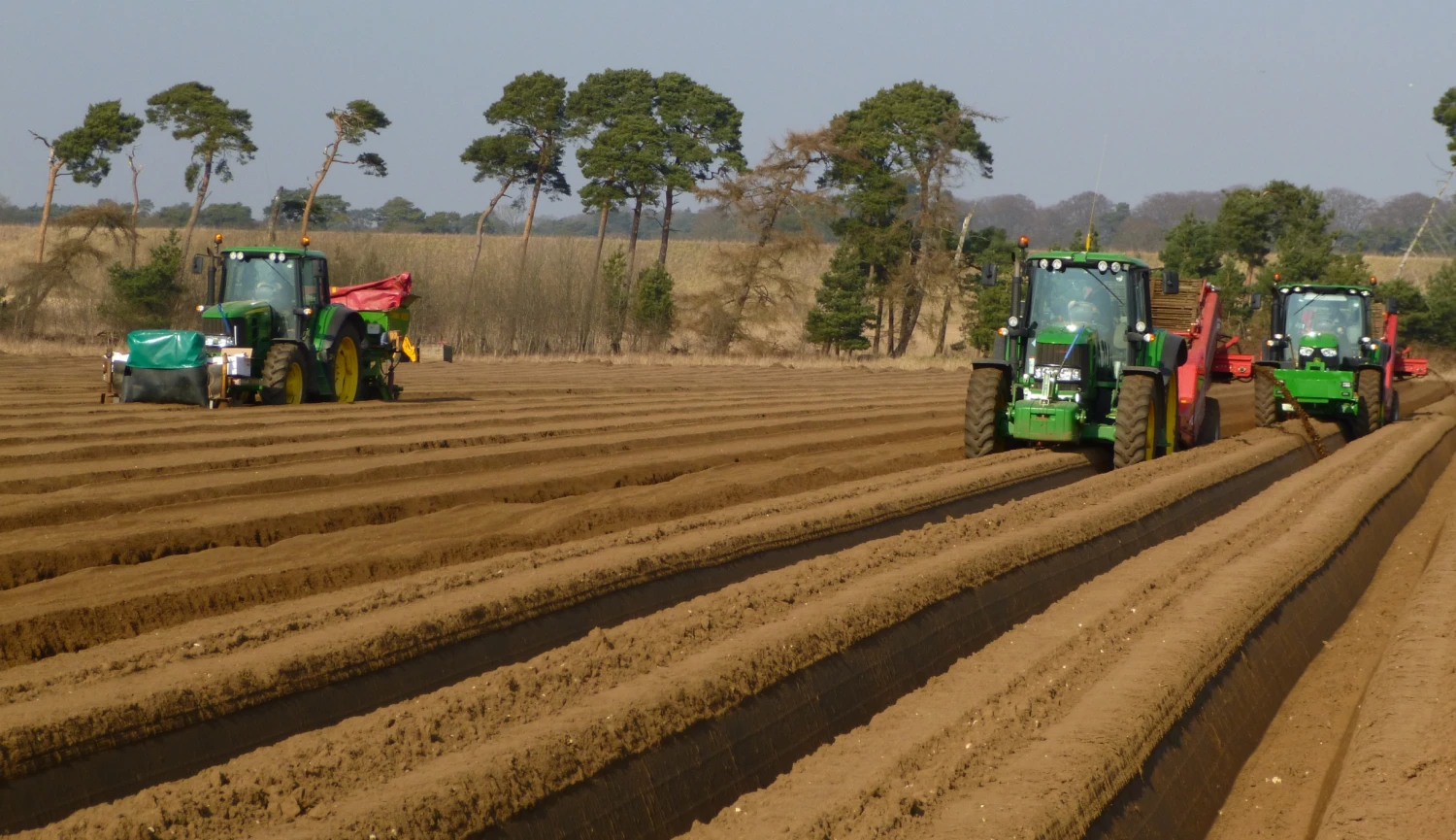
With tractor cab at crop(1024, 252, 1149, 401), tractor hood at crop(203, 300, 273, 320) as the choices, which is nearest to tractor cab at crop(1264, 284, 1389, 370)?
tractor cab at crop(1024, 252, 1149, 401)

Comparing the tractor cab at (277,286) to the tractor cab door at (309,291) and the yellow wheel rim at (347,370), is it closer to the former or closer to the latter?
the tractor cab door at (309,291)

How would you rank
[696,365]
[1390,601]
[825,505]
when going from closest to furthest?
1. [1390,601]
2. [825,505]
3. [696,365]

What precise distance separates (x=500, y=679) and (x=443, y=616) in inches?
29.3

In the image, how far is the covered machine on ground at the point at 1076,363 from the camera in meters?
12.0

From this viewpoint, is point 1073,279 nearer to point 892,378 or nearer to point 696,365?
point 892,378

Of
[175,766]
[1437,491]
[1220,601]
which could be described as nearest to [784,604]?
[1220,601]

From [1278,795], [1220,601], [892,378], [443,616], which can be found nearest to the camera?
[1278,795]

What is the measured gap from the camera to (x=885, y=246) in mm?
39531

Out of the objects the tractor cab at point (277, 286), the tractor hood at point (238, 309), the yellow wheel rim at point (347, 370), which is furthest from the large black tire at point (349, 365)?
the tractor hood at point (238, 309)

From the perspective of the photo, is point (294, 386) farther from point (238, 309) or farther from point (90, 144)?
point (90, 144)

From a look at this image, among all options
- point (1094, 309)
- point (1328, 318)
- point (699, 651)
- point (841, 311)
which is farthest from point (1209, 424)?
point (841, 311)

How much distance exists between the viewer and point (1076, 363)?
12.1 metres

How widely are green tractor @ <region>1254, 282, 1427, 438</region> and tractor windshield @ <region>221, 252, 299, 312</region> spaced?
1133 centimetres

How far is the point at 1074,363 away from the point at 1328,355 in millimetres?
6525
